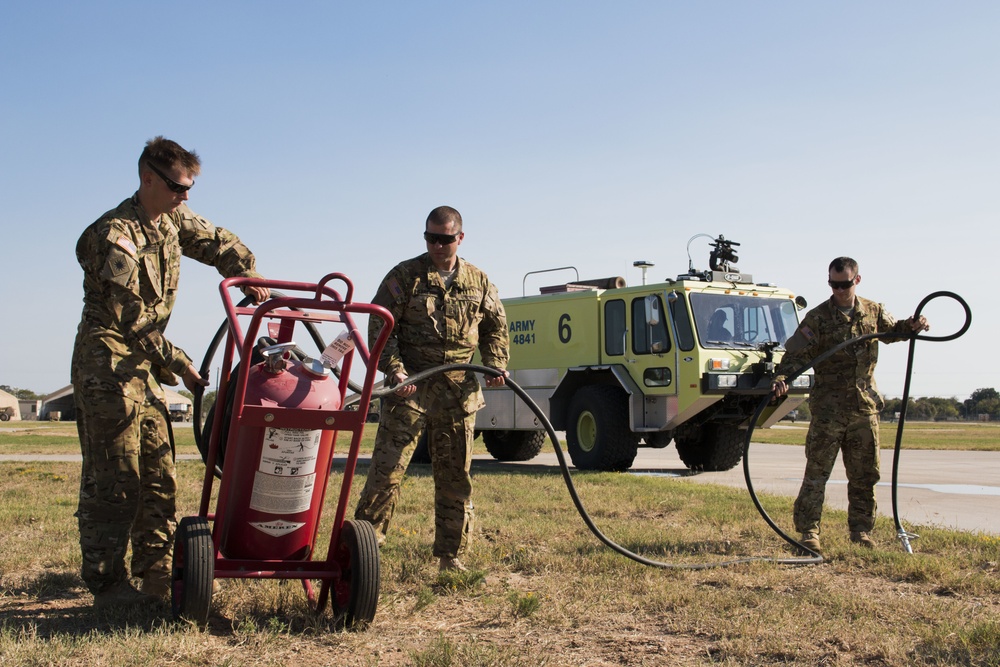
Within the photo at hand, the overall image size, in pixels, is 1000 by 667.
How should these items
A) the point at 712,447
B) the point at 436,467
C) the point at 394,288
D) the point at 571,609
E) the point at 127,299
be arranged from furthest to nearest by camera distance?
the point at 712,447 < the point at 436,467 < the point at 394,288 < the point at 571,609 < the point at 127,299

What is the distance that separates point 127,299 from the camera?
13.9 ft

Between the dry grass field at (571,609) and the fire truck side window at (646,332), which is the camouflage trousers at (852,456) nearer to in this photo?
the dry grass field at (571,609)

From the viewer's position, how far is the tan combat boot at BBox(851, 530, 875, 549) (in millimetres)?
6484

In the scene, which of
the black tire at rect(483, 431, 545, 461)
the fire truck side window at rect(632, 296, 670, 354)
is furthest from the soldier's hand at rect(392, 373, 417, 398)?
the black tire at rect(483, 431, 545, 461)

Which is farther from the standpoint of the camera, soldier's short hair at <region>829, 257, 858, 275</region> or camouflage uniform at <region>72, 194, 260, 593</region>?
soldier's short hair at <region>829, 257, 858, 275</region>

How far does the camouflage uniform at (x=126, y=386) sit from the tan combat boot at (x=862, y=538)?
4.34m

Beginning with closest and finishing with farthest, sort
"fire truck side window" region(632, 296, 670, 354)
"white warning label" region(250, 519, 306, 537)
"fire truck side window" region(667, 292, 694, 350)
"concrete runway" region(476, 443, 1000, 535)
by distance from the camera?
1. "white warning label" region(250, 519, 306, 537)
2. "concrete runway" region(476, 443, 1000, 535)
3. "fire truck side window" region(667, 292, 694, 350)
4. "fire truck side window" region(632, 296, 670, 354)

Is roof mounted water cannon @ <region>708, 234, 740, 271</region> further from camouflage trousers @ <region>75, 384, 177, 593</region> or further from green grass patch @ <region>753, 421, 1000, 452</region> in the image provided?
camouflage trousers @ <region>75, 384, 177, 593</region>

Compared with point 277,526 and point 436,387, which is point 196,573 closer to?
point 277,526

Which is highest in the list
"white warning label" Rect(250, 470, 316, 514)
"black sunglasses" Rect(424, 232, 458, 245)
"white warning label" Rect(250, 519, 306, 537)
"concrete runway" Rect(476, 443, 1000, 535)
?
"black sunglasses" Rect(424, 232, 458, 245)

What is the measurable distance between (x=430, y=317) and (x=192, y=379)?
1443mm

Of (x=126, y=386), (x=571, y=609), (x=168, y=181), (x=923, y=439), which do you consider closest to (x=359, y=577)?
(x=571, y=609)

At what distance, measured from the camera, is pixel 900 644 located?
3.97 metres

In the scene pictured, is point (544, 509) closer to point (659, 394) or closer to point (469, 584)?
point (469, 584)
